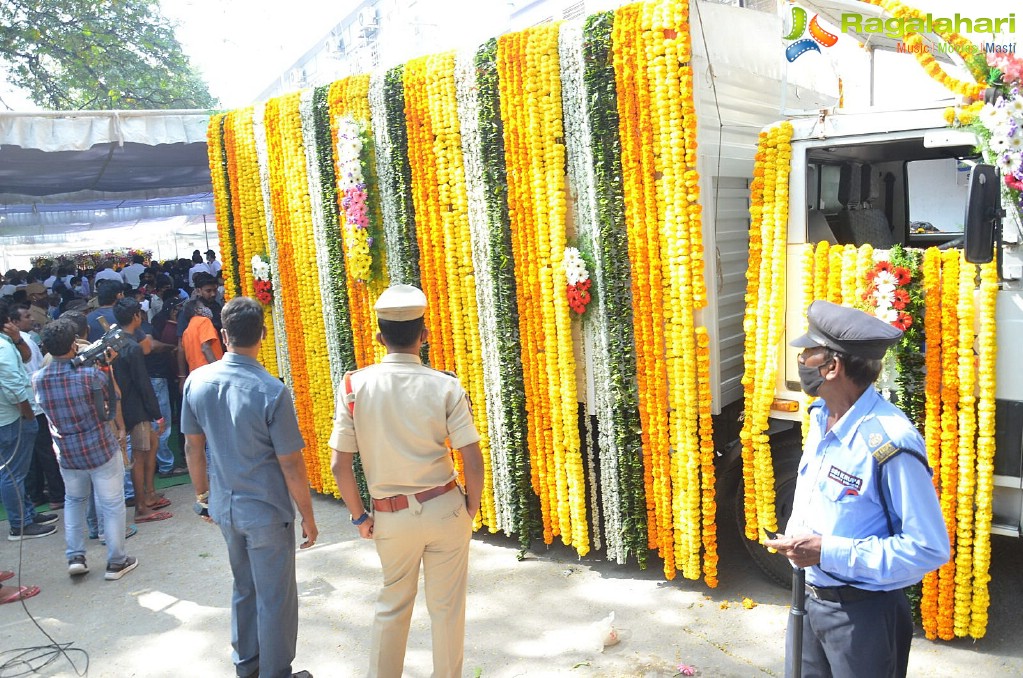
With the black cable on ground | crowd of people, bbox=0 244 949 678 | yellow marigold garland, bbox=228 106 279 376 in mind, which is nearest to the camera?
A: crowd of people, bbox=0 244 949 678

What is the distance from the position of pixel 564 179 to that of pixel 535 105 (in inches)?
20.0

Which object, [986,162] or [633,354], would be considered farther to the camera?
[633,354]

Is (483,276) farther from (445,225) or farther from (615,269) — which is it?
(615,269)

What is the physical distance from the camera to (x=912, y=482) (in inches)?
86.5

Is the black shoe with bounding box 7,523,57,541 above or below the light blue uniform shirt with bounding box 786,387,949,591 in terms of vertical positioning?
below

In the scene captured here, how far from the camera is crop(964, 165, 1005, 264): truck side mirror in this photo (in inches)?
138

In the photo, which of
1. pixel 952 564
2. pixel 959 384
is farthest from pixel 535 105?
pixel 952 564

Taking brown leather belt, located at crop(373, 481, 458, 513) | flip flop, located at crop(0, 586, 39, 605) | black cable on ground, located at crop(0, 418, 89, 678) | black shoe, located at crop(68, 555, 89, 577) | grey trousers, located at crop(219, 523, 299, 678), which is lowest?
black cable on ground, located at crop(0, 418, 89, 678)

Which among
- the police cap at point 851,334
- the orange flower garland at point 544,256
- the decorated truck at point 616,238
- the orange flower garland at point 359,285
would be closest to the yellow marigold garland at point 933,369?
the decorated truck at point 616,238

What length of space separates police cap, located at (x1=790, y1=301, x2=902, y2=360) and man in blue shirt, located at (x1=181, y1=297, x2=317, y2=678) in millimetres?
2546

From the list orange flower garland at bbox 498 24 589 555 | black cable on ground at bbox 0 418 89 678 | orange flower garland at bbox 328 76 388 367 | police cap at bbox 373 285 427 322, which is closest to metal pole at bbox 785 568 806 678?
police cap at bbox 373 285 427 322

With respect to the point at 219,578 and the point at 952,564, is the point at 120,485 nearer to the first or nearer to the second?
the point at 219,578

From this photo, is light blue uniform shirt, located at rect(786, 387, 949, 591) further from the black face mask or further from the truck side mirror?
the truck side mirror

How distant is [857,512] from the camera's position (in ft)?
7.58
